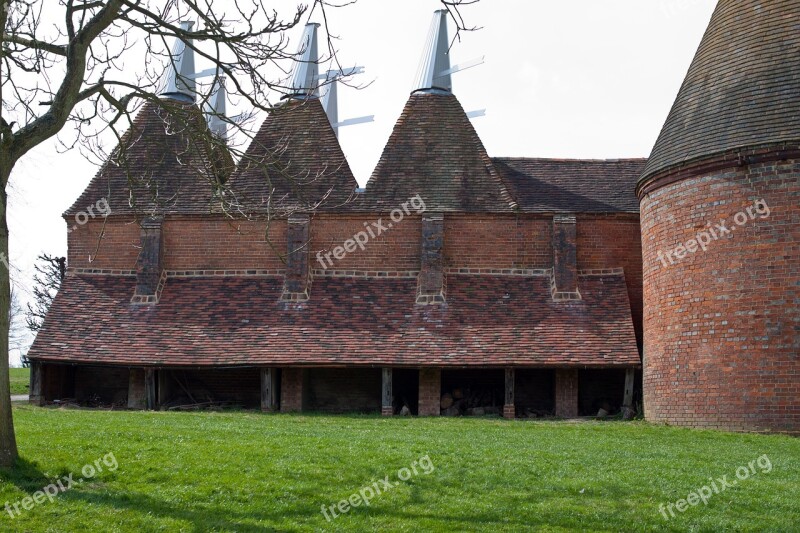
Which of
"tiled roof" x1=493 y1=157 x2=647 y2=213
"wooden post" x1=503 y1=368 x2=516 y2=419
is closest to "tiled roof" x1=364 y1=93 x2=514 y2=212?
"tiled roof" x1=493 y1=157 x2=647 y2=213

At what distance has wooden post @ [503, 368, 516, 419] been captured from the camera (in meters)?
21.5

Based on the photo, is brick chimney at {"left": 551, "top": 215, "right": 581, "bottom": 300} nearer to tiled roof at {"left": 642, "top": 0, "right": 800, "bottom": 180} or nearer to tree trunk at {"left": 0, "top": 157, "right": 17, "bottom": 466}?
tiled roof at {"left": 642, "top": 0, "right": 800, "bottom": 180}

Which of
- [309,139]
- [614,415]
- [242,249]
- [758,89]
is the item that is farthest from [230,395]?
[758,89]

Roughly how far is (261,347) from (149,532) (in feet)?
39.6

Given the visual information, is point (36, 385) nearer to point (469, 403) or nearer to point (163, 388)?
point (163, 388)

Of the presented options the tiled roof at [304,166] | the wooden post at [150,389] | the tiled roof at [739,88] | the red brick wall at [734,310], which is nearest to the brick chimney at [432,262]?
the tiled roof at [304,166]

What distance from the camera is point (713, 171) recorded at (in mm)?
18922

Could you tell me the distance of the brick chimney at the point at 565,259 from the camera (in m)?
23.3

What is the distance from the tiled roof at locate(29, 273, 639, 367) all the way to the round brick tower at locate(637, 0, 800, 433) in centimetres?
245

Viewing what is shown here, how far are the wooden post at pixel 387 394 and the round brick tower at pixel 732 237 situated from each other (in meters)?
5.45

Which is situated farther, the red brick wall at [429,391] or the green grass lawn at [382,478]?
the red brick wall at [429,391]

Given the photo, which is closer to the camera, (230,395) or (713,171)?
(713,171)

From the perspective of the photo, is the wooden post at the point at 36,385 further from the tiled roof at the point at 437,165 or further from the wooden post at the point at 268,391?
the tiled roof at the point at 437,165

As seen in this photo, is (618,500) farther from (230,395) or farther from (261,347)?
(230,395)
